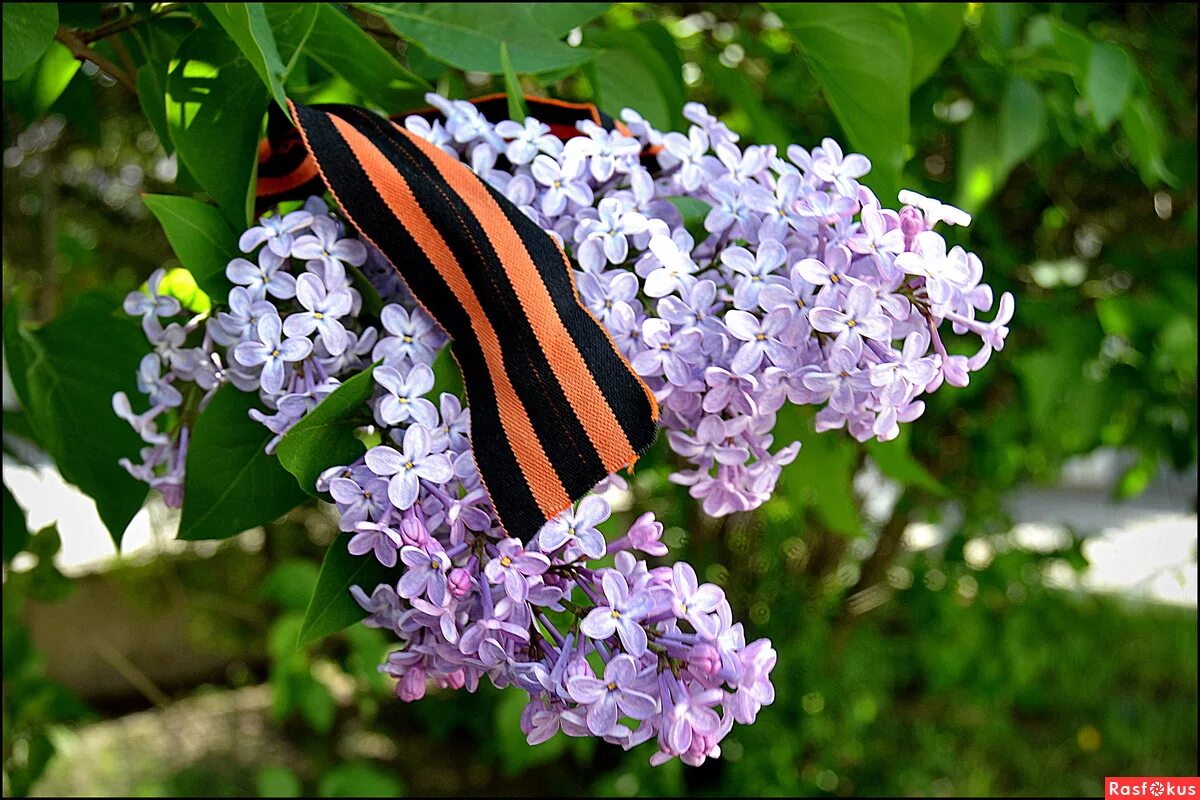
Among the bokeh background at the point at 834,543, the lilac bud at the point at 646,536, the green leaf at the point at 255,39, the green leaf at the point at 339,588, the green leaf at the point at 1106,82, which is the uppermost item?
the green leaf at the point at 255,39

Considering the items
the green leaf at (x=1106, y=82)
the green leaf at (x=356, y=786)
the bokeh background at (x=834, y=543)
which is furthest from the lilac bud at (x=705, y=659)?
the green leaf at (x=356, y=786)

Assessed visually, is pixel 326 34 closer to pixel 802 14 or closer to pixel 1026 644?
pixel 802 14

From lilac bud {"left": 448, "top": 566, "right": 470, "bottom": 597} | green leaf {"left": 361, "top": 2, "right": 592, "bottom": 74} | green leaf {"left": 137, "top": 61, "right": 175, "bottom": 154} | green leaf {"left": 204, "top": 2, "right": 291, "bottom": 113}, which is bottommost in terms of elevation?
lilac bud {"left": 448, "top": 566, "right": 470, "bottom": 597}

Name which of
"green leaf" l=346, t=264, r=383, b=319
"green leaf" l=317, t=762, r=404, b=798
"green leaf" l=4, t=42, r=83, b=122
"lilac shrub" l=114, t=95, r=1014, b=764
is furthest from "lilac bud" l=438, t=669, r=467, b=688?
"green leaf" l=317, t=762, r=404, b=798

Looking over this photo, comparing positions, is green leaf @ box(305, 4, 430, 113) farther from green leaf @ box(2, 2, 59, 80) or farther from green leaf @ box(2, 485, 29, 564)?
green leaf @ box(2, 485, 29, 564)

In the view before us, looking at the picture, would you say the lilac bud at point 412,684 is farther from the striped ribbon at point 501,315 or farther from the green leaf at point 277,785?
the green leaf at point 277,785

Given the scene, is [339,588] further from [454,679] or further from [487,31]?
[487,31]

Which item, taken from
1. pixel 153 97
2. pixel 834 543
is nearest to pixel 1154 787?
pixel 153 97
